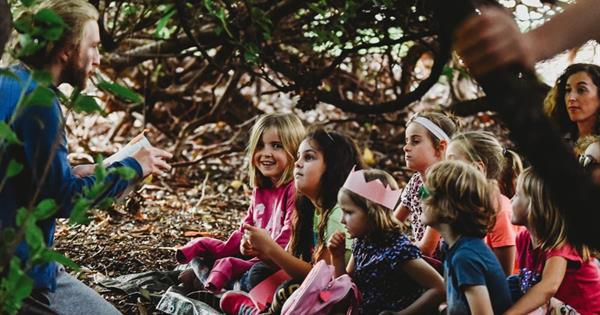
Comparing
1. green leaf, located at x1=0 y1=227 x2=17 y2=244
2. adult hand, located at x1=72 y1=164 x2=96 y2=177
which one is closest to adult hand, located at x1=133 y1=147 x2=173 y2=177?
adult hand, located at x1=72 y1=164 x2=96 y2=177

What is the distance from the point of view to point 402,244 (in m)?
3.88

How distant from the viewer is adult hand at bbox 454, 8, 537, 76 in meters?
1.37

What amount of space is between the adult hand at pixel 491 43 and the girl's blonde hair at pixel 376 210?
2471 mm

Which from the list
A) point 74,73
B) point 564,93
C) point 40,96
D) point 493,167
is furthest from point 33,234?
point 564,93

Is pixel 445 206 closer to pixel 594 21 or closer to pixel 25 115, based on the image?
pixel 25 115

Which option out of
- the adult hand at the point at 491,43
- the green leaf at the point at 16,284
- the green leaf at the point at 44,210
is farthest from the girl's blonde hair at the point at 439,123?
the adult hand at the point at 491,43

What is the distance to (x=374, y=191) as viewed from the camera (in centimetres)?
392

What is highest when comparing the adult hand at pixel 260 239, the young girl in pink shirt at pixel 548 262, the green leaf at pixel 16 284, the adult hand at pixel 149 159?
the green leaf at pixel 16 284

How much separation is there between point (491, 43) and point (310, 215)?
10.4 ft

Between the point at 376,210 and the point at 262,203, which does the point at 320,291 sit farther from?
the point at 262,203

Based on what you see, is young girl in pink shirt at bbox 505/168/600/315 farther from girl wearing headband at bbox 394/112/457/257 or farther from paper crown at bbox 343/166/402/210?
girl wearing headband at bbox 394/112/457/257

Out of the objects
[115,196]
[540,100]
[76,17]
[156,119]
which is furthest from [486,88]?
[156,119]

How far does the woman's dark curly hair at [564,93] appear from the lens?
4918 mm

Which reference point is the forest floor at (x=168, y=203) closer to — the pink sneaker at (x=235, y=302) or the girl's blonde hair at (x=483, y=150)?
the pink sneaker at (x=235, y=302)
